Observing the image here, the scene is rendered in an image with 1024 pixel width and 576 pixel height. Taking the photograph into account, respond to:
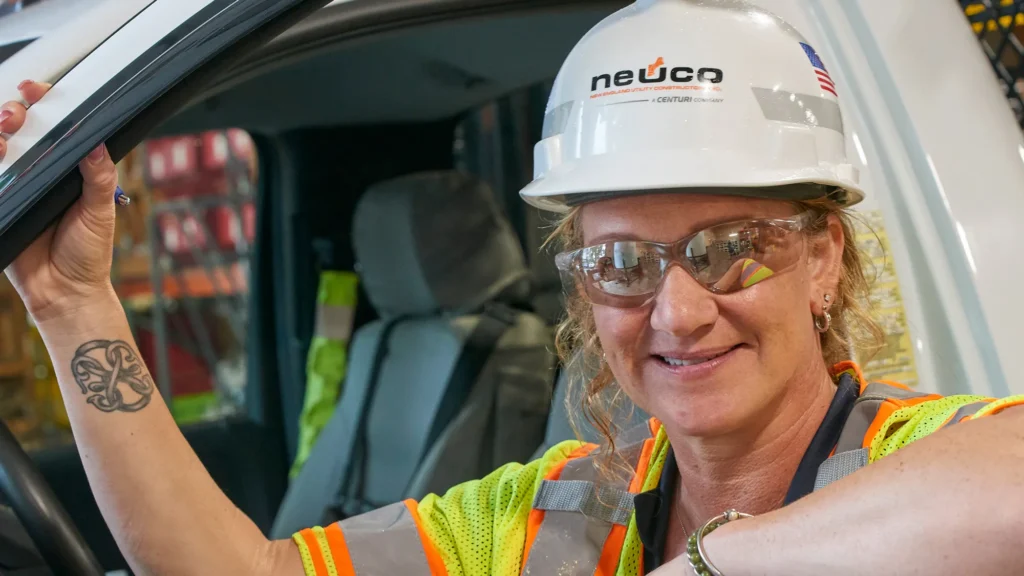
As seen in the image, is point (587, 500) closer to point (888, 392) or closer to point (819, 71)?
point (888, 392)

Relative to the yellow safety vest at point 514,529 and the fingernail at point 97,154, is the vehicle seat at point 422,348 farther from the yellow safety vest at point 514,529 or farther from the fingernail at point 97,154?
the fingernail at point 97,154

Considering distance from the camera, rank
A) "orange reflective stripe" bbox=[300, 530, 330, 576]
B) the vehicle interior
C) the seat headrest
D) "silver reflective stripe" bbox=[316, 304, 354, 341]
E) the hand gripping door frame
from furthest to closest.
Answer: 1. "silver reflective stripe" bbox=[316, 304, 354, 341]
2. the seat headrest
3. the vehicle interior
4. "orange reflective stripe" bbox=[300, 530, 330, 576]
5. the hand gripping door frame

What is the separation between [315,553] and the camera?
1.39m

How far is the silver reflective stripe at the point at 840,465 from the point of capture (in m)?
1.15

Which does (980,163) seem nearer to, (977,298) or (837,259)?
(977,298)

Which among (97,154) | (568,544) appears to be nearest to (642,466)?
(568,544)

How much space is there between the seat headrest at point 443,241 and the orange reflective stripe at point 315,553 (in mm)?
1706

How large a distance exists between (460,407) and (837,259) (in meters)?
1.78

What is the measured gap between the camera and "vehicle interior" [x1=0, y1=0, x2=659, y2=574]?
2836 millimetres

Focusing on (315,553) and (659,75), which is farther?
(315,553)

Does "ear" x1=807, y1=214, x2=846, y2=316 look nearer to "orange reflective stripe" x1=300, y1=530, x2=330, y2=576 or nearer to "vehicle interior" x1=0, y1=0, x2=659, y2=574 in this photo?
"orange reflective stripe" x1=300, y1=530, x2=330, y2=576

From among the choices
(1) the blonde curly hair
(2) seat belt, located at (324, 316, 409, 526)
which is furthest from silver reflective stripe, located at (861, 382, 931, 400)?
(2) seat belt, located at (324, 316, 409, 526)

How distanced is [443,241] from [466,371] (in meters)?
0.39

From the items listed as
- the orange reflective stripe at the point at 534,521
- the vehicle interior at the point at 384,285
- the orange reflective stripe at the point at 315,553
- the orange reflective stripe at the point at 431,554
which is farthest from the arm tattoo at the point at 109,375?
the vehicle interior at the point at 384,285
